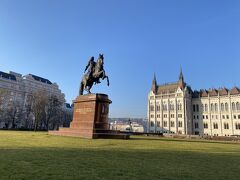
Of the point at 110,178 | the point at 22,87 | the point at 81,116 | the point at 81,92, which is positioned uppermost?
the point at 22,87

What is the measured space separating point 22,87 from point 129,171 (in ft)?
354

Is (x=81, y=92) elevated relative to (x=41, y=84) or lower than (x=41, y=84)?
lower

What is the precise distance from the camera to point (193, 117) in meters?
108

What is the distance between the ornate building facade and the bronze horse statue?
3431 inches

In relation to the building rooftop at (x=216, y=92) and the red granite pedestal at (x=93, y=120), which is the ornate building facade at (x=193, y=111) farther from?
the red granite pedestal at (x=93, y=120)

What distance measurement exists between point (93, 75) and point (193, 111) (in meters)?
95.9

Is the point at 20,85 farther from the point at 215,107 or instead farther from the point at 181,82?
the point at 215,107

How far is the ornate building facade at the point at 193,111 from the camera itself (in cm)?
9692

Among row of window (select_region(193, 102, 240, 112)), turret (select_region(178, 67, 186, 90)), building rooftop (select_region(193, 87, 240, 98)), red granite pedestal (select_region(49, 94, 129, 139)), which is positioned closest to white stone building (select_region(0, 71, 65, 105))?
turret (select_region(178, 67, 186, 90))

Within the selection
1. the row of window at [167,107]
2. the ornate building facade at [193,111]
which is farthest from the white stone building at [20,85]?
the ornate building facade at [193,111]

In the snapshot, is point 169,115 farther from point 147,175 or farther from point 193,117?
point 147,175

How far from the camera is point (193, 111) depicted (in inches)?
4328

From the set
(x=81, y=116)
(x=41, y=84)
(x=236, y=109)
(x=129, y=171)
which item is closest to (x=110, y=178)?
(x=129, y=171)

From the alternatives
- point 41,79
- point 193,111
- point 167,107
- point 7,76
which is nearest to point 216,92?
point 193,111
